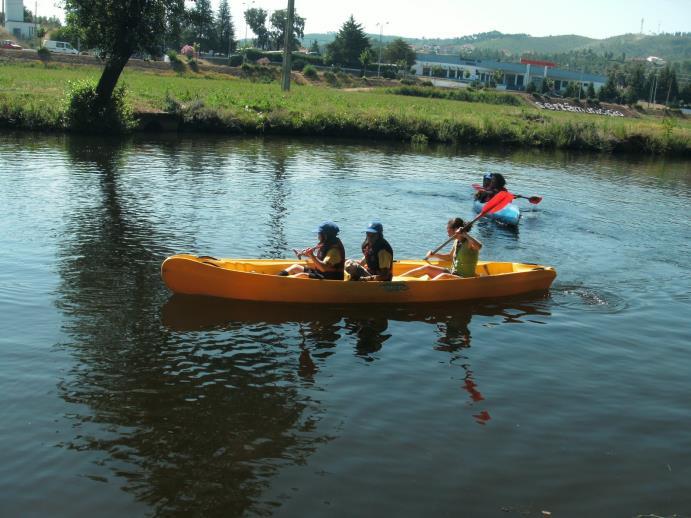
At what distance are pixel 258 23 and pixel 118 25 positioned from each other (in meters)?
121

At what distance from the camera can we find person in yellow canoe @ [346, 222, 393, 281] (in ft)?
40.8

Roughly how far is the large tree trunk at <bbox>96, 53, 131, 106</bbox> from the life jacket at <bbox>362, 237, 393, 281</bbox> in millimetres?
22228

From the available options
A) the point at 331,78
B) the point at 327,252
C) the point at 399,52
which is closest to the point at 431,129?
the point at 327,252

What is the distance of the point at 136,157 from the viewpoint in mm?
27094

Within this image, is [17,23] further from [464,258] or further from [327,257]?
[464,258]

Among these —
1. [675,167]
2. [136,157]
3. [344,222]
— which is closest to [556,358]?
[344,222]

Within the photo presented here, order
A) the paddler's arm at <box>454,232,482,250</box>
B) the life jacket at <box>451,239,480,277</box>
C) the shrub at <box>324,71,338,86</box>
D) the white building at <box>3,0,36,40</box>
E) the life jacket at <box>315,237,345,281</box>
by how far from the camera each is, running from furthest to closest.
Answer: the white building at <box>3,0,36,40</box> < the shrub at <box>324,71,338,86</box> < the life jacket at <box>451,239,480,277</box> < the paddler's arm at <box>454,232,482,250</box> < the life jacket at <box>315,237,345,281</box>

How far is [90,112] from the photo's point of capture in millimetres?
31188

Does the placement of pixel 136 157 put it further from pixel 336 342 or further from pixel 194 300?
pixel 336 342

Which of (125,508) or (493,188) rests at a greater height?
(493,188)

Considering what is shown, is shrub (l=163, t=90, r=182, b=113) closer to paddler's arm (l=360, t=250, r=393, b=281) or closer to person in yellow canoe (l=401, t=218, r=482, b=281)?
person in yellow canoe (l=401, t=218, r=482, b=281)

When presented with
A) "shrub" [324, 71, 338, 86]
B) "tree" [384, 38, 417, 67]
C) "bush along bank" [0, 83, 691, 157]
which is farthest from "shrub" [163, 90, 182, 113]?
"tree" [384, 38, 417, 67]

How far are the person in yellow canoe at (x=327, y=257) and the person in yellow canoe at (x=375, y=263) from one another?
0.31 metres

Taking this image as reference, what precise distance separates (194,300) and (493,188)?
11.4 meters
